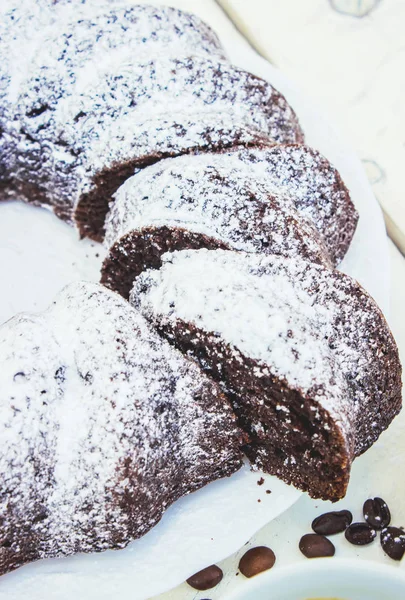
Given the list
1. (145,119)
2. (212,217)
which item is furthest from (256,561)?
(145,119)

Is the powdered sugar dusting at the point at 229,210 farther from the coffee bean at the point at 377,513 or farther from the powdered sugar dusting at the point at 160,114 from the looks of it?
the coffee bean at the point at 377,513

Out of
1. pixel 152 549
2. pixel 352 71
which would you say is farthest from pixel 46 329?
pixel 352 71

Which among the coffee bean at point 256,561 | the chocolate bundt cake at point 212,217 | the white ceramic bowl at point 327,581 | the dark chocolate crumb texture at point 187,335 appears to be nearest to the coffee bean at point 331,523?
the dark chocolate crumb texture at point 187,335

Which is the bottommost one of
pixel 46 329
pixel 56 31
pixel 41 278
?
pixel 41 278

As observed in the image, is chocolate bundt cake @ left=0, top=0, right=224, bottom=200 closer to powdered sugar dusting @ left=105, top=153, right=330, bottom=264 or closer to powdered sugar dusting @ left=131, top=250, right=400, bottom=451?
powdered sugar dusting @ left=105, top=153, right=330, bottom=264

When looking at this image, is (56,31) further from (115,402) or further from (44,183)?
(115,402)

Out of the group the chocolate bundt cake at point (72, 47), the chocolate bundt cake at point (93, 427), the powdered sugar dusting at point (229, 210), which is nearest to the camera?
the chocolate bundt cake at point (93, 427)
